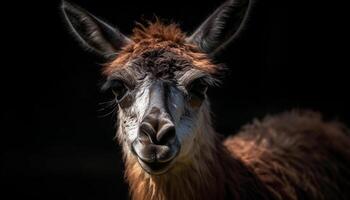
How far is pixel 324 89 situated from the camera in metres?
11.0

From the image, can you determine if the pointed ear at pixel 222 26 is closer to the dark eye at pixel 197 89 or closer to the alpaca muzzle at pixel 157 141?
the dark eye at pixel 197 89

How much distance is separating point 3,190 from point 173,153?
4.75 m

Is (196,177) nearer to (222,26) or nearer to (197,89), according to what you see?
(197,89)

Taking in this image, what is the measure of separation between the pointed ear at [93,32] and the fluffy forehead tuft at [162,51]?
14 centimetres

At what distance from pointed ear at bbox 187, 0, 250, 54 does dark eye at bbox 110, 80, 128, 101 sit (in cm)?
67

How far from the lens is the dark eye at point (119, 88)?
13.8ft

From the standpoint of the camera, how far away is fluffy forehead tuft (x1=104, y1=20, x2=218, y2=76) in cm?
414

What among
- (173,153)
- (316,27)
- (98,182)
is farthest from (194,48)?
(316,27)

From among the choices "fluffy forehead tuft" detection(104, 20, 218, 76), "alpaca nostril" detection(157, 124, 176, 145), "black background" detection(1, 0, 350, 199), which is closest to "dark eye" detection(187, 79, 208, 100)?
"fluffy forehead tuft" detection(104, 20, 218, 76)

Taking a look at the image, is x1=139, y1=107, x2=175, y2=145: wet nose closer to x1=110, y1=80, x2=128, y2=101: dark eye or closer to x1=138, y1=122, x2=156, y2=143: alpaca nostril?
x1=138, y1=122, x2=156, y2=143: alpaca nostril

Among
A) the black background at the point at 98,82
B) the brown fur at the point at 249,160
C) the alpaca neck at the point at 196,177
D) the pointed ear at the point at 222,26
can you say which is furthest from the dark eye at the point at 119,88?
the black background at the point at 98,82

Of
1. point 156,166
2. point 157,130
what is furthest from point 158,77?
point 156,166

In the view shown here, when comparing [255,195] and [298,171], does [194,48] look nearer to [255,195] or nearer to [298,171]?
[255,195]

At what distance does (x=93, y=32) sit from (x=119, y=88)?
0.63 m
